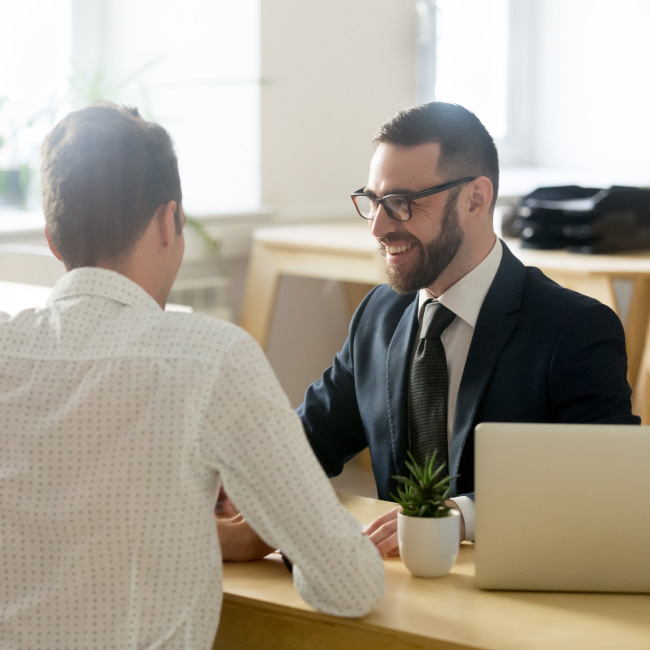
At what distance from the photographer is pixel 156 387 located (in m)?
1.04

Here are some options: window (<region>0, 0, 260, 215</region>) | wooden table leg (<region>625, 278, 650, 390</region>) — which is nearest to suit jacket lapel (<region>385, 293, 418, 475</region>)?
wooden table leg (<region>625, 278, 650, 390</region>)

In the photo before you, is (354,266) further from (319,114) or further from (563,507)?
(563,507)

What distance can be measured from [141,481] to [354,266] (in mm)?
2307

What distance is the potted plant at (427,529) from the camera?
1294mm

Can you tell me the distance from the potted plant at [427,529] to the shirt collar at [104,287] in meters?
0.40

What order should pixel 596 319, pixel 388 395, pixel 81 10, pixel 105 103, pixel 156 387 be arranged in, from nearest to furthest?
pixel 156 387, pixel 105 103, pixel 596 319, pixel 388 395, pixel 81 10

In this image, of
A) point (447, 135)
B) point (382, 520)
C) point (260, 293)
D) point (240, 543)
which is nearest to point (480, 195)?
point (447, 135)

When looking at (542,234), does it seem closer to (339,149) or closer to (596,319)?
(339,149)

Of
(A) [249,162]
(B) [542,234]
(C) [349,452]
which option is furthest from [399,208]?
(A) [249,162]

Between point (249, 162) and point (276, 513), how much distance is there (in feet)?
9.03

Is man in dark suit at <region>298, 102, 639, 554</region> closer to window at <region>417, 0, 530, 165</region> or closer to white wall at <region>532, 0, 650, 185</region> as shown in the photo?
window at <region>417, 0, 530, 165</region>

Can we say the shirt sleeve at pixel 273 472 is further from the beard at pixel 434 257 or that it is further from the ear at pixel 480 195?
the ear at pixel 480 195

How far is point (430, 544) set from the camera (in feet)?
4.25

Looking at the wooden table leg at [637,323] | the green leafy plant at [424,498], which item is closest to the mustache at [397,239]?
the green leafy plant at [424,498]
